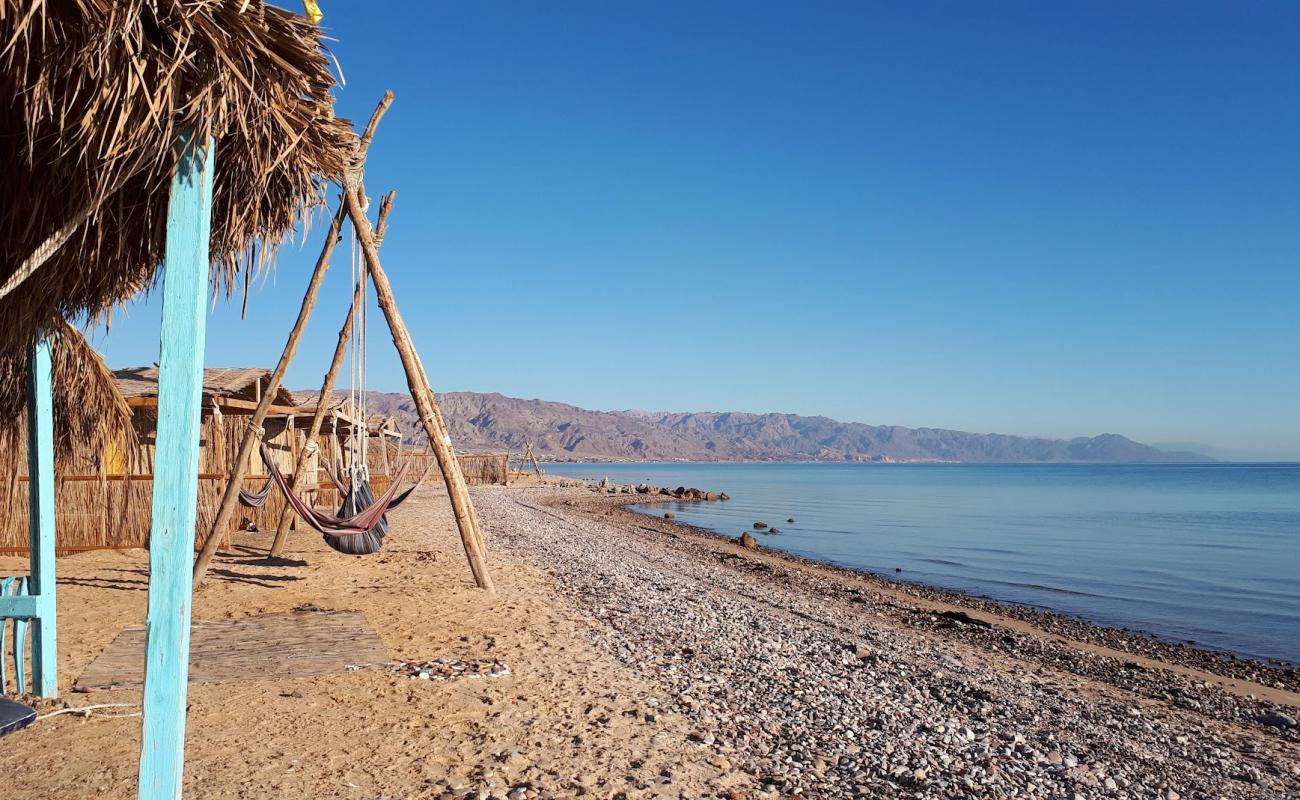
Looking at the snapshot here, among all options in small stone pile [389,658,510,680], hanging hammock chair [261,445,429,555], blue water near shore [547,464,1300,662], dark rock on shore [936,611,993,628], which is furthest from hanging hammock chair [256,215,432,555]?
blue water near shore [547,464,1300,662]

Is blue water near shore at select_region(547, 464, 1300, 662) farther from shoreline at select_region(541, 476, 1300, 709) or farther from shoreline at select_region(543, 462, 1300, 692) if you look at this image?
shoreline at select_region(541, 476, 1300, 709)

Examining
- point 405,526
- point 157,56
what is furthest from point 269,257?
point 405,526

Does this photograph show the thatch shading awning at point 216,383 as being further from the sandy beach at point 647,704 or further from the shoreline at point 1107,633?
the shoreline at point 1107,633

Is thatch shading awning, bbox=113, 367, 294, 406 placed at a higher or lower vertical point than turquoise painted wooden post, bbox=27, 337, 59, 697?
higher

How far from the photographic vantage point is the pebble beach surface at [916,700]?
397 cm

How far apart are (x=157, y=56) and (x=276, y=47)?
1.28 ft

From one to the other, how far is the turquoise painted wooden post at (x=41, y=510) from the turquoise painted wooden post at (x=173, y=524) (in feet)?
7.46

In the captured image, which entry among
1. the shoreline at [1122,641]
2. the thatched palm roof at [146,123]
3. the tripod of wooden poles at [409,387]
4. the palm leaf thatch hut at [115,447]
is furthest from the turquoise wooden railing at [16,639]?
the shoreline at [1122,641]

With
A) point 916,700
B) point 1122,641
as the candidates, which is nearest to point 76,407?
point 916,700

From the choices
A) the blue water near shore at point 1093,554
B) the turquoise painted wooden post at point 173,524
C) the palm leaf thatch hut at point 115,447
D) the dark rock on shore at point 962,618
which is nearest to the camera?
the turquoise painted wooden post at point 173,524

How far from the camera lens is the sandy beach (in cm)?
353

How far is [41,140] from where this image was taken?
2.71 meters

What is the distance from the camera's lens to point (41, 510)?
4.03 metres

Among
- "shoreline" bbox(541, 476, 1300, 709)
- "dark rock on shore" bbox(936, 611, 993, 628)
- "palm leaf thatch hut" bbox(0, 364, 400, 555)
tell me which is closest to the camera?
"palm leaf thatch hut" bbox(0, 364, 400, 555)
